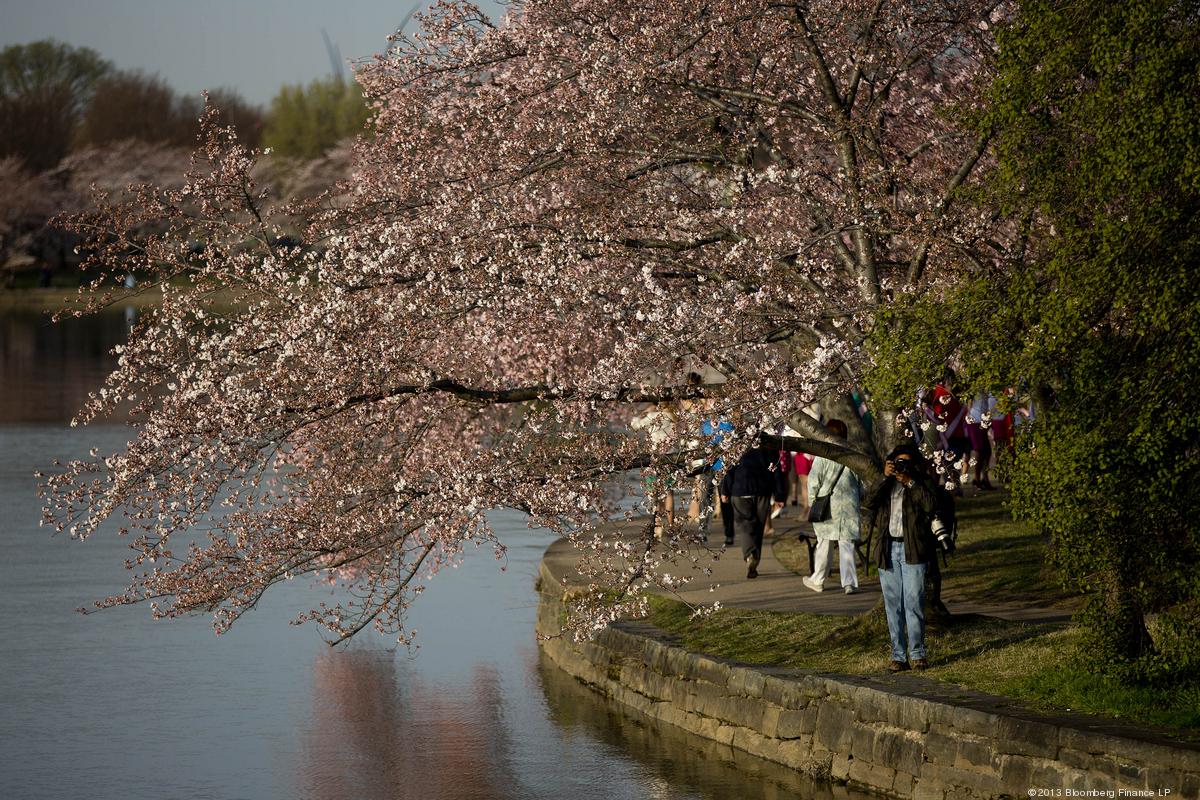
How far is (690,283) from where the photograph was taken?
47.2 feet

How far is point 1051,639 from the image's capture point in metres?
12.6

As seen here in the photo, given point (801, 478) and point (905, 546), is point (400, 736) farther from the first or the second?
point (801, 478)

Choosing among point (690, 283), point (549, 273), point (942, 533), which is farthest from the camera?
point (690, 283)

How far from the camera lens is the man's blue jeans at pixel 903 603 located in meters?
12.3

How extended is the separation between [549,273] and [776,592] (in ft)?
15.0

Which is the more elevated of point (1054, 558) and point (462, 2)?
point (462, 2)

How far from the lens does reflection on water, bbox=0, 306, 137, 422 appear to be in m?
38.6

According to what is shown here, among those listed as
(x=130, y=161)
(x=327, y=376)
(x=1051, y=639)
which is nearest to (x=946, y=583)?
(x=1051, y=639)

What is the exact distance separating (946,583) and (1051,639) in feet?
11.9

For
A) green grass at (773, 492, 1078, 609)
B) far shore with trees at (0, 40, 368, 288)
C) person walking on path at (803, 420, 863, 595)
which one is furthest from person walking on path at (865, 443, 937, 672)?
far shore with trees at (0, 40, 368, 288)

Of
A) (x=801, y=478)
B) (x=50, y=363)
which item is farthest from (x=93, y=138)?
(x=801, y=478)

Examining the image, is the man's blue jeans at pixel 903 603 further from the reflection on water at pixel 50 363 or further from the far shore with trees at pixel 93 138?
the far shore with trees at pixel 93 138

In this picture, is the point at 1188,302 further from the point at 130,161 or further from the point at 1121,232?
the point at 130,161

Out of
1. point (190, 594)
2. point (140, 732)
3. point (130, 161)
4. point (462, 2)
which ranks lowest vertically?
point (140, 732)
